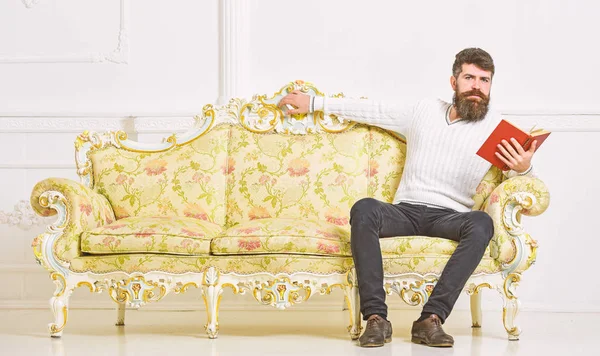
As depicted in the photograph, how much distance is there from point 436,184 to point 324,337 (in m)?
0.79

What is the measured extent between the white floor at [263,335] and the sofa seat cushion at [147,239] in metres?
0.36

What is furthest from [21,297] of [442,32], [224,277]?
[442,32]

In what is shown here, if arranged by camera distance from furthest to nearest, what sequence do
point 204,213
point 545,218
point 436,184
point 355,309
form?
point 545,218 → point 204,213 → point 436,184 → point 355,309

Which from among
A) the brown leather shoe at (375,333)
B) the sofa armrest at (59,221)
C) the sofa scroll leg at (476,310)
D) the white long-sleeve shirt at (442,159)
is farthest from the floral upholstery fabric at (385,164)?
the sofa armrest at (59,221)

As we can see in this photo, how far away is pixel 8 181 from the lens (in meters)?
4.24

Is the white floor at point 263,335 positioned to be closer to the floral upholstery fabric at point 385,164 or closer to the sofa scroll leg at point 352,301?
the sofa scroll leg at point 352,301

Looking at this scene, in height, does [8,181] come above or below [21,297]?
above

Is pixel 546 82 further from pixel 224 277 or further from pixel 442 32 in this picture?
pixel 224 277

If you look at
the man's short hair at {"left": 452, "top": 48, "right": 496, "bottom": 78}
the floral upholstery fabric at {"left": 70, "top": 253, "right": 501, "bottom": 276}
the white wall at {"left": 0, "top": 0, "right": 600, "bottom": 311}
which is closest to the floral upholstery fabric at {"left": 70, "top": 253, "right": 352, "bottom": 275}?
the floral upholstery fabric at {"left": 70, "top": 253, "right": 501, "bottom": 276}

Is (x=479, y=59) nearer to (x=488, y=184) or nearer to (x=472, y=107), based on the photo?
(x=472, y=107)

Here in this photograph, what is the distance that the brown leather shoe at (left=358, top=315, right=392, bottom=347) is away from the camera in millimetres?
2781

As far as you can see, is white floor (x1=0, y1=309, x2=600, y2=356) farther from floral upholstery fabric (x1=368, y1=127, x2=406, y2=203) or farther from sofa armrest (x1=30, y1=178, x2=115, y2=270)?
floral upholstery fabric (x1=368, y1=127, x2=406, y2=203)

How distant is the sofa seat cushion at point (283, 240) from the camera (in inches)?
118

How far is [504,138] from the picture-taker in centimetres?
313
